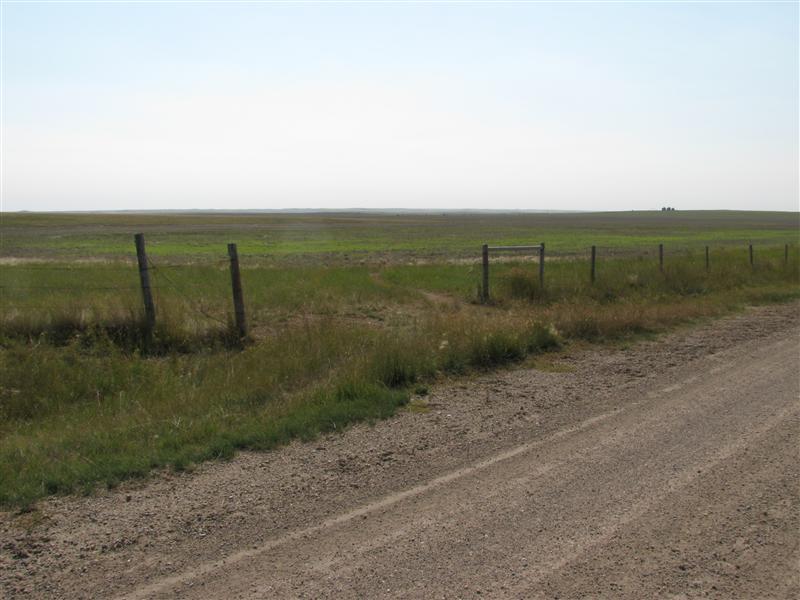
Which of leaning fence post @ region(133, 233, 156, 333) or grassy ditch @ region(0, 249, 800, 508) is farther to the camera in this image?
leaning fence post @ region(133, 233, 156, 333)

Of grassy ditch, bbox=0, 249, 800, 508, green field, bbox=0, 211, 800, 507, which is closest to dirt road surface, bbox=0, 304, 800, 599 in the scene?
grassy ditch, bbox=0, 249, 800, 508

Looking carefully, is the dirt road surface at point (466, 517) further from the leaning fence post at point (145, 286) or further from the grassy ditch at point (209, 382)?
the leaning fence post at point (145, 286)

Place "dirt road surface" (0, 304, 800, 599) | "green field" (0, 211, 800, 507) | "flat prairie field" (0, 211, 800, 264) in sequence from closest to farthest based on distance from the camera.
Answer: "dirt road surface" (0, 304, 800, 599) < "green field" (0, 211, 800, 507) < "flat prairie field" (0, 211, 800, 264)

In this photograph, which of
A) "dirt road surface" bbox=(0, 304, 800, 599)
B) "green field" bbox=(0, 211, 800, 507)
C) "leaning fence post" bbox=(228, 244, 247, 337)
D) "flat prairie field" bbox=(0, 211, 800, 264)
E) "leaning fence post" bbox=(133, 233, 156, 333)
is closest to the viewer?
"dirt road surface" bbox=(0, 304, 800, 599)

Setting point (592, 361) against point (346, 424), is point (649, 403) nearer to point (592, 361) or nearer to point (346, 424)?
point (592, 361)

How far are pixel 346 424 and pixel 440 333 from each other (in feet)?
11.9

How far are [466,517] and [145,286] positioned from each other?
6.81m

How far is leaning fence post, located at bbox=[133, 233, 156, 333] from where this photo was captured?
9125mm

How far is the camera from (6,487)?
15.1 ft

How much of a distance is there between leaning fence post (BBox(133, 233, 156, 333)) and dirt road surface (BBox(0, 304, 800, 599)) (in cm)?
485

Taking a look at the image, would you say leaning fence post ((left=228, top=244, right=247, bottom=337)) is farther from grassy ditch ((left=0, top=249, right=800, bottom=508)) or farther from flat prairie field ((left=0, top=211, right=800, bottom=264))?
flat prairie field ((left=0, top=211, right=800, bottom=264))

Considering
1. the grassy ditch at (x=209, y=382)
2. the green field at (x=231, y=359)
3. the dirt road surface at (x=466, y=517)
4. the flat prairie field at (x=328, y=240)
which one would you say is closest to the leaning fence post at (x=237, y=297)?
the green field at (x=231, y=359)

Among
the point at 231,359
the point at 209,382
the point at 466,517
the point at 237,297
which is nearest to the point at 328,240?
the point at 237,297

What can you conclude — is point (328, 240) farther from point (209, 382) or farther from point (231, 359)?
point (209, 382)
